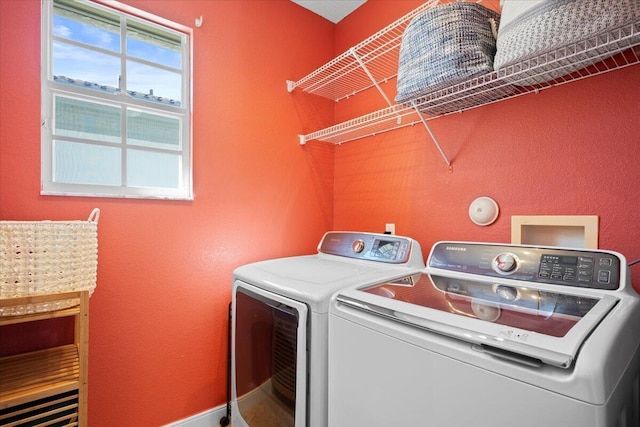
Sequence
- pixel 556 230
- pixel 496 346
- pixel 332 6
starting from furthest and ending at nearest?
pixel 332 6
pixel 556 230
pixel 496 346

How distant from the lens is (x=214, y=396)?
1854 mm

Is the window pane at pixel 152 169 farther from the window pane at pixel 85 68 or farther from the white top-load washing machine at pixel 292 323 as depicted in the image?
the white top-load washing machine at pixel 292 323

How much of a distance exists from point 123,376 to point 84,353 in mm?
520

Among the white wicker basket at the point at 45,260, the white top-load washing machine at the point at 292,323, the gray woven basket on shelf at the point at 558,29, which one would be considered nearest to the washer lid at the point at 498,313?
the white top-load washing machine at the point at 292,323

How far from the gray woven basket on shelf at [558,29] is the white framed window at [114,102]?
1.58 meters

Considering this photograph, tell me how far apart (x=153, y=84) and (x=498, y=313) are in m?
1.96

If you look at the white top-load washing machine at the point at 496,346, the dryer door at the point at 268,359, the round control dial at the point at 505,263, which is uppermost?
the round control dial at the point at 505,263

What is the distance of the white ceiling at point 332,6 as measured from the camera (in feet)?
7.11

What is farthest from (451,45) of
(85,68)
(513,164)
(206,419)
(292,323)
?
(206,419)

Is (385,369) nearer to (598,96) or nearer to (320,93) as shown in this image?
(598,96)

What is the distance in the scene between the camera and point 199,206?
1.79m

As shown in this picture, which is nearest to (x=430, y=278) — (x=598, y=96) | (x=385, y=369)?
(x=385, y=369)

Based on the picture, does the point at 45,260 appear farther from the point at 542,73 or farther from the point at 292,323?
the point at 542,73

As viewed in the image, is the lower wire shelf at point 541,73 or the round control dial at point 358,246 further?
the round control dial at point 358,246
